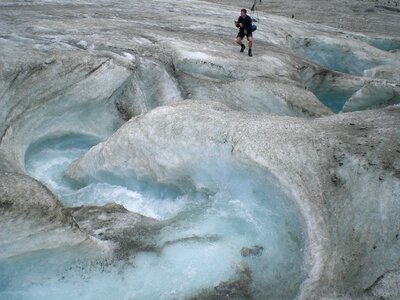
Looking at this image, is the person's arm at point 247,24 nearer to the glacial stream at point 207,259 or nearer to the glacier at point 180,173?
the glacier at point 180,173

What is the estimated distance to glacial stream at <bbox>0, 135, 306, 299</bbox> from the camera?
6430 mm

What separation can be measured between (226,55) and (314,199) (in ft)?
29.2

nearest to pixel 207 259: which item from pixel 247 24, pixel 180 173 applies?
pixel 180 173

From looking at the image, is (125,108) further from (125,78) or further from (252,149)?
(252,149)

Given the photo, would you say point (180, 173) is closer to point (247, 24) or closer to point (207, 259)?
point (207, 259)

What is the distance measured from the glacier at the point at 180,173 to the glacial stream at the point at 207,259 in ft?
0.08

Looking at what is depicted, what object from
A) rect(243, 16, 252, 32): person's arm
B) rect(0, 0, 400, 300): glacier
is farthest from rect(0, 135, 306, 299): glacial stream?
rect(243, 16, 252, 32): person's arm

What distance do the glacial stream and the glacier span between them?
2cm

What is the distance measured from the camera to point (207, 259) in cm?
711

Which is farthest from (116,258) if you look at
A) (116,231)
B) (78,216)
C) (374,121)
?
(374,121)

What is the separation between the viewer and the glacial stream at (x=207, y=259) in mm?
6430

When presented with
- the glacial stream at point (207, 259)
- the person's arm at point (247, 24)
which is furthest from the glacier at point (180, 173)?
the person's arm at point (247, 24)

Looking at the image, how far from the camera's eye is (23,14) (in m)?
15.3

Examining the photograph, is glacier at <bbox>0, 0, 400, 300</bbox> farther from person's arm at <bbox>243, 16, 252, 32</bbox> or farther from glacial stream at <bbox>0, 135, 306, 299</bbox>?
person's arm at <bbox>243, 16, 252, 32</bbox>
